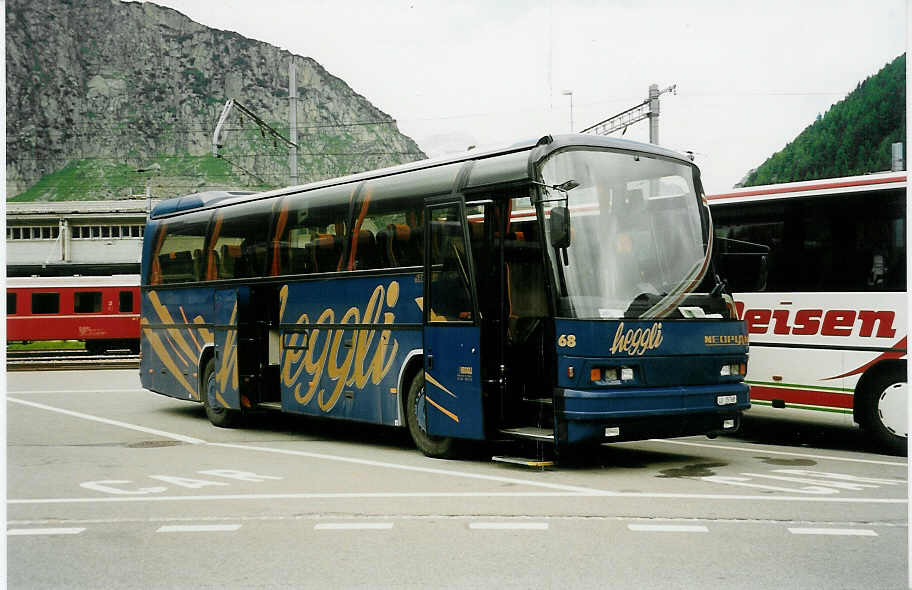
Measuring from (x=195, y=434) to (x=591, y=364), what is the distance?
7.44 metres

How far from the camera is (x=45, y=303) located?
4188cm

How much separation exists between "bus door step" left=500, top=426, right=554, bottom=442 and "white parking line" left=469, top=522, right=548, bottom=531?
244 cm

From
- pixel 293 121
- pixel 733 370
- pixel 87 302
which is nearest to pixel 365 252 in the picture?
pixel 733 370

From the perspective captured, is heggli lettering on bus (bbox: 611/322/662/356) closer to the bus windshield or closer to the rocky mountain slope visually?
the bus windshield

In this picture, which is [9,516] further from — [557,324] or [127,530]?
[557,324]

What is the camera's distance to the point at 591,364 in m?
10.3

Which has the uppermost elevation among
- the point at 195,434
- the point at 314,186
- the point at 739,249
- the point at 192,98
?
the point at 192,98

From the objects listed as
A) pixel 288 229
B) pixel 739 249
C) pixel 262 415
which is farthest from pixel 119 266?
pixel 739 249

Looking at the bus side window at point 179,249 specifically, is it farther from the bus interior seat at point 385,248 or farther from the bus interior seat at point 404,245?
the bus interior seat at point 404,245

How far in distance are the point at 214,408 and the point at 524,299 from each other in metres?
7.34

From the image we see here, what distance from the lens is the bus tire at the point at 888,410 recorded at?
1213 cm

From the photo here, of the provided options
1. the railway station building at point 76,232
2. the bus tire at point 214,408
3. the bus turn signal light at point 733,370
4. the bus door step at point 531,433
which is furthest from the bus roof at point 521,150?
the railway station building at point 76,232

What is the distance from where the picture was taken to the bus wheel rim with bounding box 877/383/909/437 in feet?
39.7

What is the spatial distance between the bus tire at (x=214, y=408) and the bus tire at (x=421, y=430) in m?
4.64
